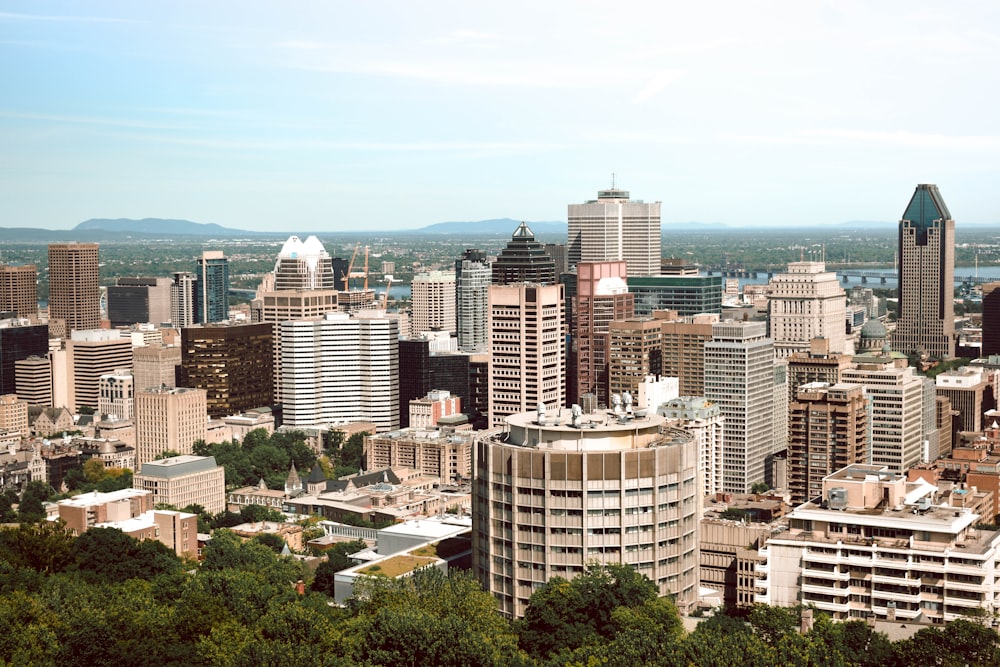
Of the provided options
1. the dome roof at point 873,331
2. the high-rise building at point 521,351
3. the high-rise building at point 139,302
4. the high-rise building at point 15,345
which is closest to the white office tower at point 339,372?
the high-rise building at point 521,351

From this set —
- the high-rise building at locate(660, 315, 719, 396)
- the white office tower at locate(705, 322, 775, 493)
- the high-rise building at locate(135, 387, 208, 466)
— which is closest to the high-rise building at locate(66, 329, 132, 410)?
the high-rise building at locate(135, 387, 208, 466)

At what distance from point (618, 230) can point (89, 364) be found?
71570 millimetres

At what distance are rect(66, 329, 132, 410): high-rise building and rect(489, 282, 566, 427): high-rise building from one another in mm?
49227

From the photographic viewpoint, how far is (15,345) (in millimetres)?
140250

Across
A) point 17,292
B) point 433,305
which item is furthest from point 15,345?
point 433,305

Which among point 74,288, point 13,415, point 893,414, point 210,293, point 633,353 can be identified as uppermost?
point 74,288

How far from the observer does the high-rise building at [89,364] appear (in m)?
137

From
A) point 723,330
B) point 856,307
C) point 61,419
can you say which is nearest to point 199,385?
point 61,419

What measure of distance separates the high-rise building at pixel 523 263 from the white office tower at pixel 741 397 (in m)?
23.9

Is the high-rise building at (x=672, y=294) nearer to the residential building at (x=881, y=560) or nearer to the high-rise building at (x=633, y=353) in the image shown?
the high-rise building at (x=633, y=353)

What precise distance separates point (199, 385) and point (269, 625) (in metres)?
81.2

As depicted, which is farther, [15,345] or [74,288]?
[74,288]

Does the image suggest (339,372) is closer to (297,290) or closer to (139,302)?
(297,290)

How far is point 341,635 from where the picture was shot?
139ft
